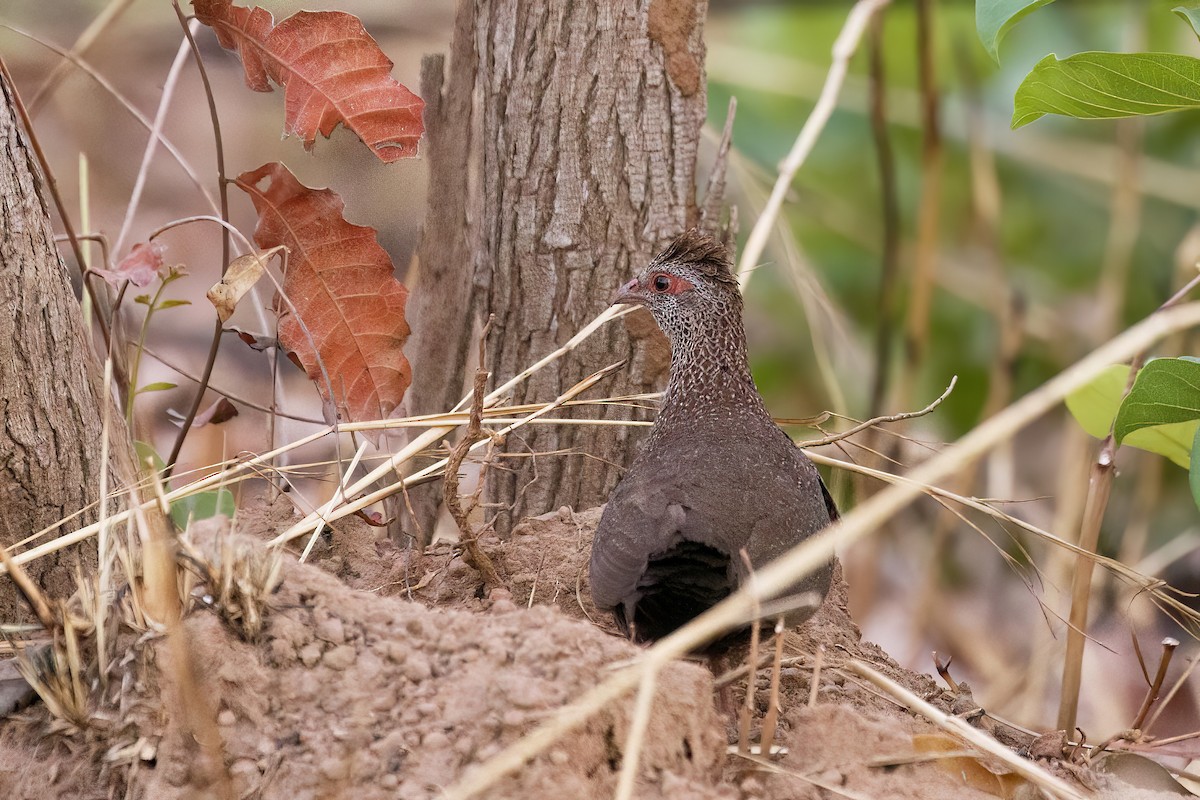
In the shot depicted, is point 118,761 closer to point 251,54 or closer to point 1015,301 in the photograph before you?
point 251,54

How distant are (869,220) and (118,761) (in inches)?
152

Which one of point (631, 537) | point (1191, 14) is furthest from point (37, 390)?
point (1191, 14)

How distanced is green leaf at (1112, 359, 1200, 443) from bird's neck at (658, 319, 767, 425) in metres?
0.96

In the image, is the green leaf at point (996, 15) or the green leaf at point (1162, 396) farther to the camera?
the green leaf at point (1162, 396)

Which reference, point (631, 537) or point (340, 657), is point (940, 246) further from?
point (340, 657)

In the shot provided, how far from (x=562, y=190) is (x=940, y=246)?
229 centimetres

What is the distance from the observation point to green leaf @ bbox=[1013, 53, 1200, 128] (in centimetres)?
203

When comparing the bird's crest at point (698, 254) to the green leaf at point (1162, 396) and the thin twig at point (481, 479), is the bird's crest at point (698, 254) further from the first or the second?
the green leaf at point (1162, 396)

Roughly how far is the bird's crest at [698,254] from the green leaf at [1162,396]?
1100mm

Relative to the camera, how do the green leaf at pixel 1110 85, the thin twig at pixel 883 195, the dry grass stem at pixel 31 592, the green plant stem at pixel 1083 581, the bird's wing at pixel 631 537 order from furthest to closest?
the thin twig at pixel 883 195 < the green plant stem at pixel 1083 581 < the bird's wing at pixel 631 537 < the green leaf at pixel 1110 85 < the dry grass stem at pixel 31 592

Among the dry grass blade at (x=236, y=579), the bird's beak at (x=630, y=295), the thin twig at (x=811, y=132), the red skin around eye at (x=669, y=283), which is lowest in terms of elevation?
the dry grass blade at (x=236, y=579)

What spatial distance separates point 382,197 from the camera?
516cm

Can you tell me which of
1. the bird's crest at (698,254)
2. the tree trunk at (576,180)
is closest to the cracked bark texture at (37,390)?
the tree trunk at (576,180)

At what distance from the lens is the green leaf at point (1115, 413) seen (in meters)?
2.68
